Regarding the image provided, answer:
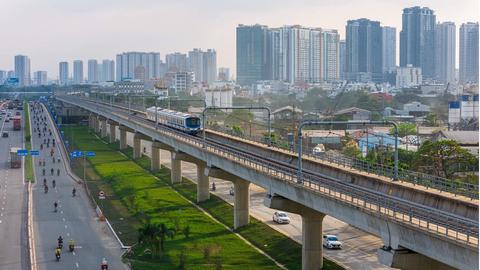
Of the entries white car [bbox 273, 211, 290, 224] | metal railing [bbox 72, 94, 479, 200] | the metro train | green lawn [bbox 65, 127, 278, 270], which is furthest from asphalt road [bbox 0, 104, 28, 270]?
metal railing [bbox 72, 94, 479, 200]

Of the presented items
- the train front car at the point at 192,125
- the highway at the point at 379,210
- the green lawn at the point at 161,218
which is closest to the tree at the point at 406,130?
the train front car at the point at 192,125

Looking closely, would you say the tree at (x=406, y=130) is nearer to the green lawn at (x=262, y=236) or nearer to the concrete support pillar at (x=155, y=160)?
the concrete support pillar at (x=155, y=160)

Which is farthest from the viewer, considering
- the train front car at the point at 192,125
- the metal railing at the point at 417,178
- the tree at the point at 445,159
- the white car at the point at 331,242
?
the train front car at the point at 192,125

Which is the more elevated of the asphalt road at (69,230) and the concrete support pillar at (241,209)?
the concrete support pillar at (241,209)

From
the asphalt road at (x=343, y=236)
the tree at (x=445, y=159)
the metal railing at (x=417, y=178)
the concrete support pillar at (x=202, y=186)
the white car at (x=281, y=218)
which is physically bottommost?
the asphalt road at (x=343, y=236)

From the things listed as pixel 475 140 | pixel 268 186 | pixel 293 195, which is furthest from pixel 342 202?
pixel 475 140

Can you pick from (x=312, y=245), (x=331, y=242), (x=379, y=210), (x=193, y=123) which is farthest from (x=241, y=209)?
(x=379, y=210)
